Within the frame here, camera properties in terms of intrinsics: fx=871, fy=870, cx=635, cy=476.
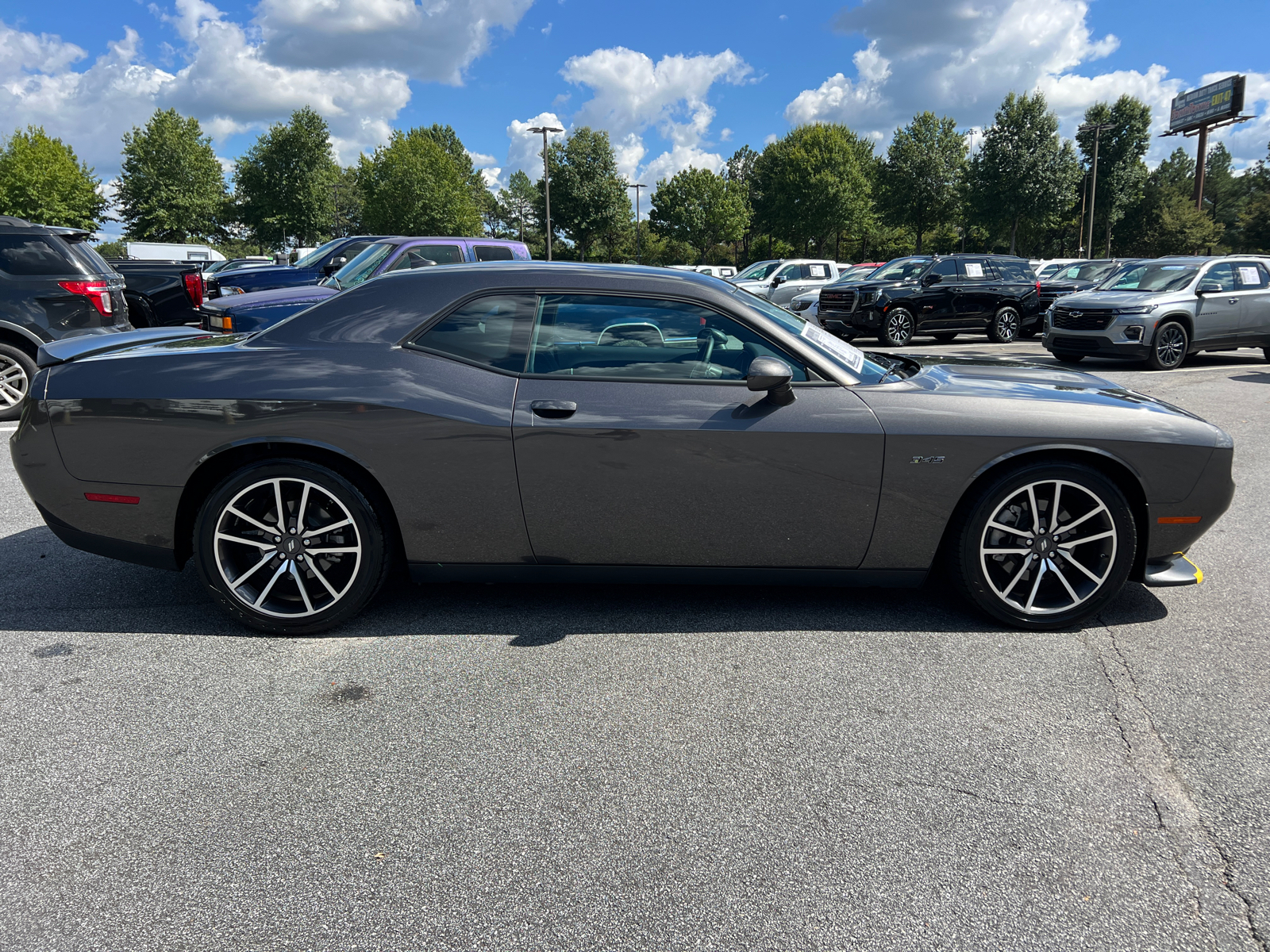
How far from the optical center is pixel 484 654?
11.1ft

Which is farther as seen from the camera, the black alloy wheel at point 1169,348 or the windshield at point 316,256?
the black alloy wheel at point 1169,348

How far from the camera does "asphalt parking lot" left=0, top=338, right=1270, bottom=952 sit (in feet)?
6.61

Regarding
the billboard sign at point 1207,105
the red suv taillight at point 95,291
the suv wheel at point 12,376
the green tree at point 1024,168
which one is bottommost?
the suv wheel at point 12,376

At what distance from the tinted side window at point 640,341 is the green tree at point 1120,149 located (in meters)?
58.2

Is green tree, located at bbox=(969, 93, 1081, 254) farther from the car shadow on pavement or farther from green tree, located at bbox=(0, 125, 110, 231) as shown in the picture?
green tree, located at bbox=(0, 125, 110, 231)

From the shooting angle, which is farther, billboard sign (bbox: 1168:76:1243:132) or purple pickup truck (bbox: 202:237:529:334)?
billboard sign (bbox: 1168:76:1243:132)

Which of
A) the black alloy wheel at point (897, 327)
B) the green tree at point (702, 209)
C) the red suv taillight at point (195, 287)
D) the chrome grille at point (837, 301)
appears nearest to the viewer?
the red suv taillight at point (195, 287)

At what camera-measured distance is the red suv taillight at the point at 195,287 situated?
40.5 feet

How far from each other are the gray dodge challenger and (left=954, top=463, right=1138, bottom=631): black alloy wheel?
1cm

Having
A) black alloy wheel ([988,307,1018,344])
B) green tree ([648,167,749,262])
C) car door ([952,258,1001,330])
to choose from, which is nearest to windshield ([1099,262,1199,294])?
car door ([952,258,1001,330])

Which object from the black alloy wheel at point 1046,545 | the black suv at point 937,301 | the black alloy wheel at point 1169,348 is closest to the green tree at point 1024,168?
the black suv at point 937,301

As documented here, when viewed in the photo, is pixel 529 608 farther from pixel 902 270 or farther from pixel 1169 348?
pixel 902 270

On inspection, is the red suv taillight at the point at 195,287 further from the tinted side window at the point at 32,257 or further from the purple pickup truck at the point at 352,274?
the tinted side window at the point at 32,257

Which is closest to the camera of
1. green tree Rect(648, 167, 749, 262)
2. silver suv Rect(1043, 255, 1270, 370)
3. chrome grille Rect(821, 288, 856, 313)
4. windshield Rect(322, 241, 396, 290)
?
windshield Rect(322, 241, 396, 290)
